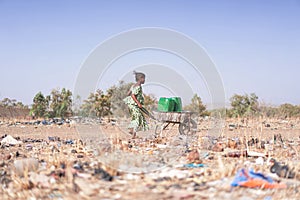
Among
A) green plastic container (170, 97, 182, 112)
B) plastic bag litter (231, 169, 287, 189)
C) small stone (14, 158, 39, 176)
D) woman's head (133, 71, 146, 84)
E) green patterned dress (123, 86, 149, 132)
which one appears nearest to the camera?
plastic bag litter (231, 169, 287, 189)

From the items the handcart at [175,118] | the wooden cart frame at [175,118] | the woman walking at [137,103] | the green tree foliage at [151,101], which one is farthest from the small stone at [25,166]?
the green tree foliage at [151,101]

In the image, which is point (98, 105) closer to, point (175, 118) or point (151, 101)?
point (151, 101)

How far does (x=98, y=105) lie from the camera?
18.3m

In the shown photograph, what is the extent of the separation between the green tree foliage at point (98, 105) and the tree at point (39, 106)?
2.47m

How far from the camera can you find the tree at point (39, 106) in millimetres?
18359

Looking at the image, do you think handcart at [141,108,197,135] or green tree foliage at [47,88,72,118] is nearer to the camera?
handcart at [141,108,197,135]

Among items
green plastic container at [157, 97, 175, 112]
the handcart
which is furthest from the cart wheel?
green plastic container at [157, 97, 175, 112]

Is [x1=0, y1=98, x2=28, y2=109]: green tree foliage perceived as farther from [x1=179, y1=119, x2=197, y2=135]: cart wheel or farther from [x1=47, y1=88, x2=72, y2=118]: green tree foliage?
[x1=179, y1=119, x2=197, y2=135]: cart wheel

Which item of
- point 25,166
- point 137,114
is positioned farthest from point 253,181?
point 137,114

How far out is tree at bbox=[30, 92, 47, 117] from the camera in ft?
60.2

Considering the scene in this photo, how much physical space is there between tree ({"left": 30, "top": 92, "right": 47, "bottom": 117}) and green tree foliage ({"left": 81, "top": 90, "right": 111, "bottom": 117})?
2471 millimetres

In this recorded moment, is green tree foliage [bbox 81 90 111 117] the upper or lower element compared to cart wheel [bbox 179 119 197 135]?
upper

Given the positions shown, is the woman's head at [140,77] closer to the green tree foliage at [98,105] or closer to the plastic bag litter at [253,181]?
the plastic bag litter at [253,181]

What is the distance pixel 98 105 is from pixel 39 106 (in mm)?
2967
